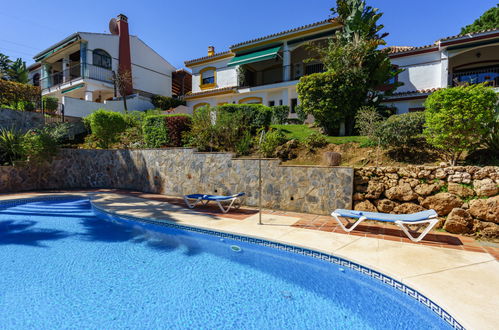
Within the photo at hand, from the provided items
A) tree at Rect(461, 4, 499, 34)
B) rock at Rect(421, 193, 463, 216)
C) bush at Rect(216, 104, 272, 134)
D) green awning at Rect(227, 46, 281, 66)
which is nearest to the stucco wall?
bush at Rect(216, 104, 272, 134)

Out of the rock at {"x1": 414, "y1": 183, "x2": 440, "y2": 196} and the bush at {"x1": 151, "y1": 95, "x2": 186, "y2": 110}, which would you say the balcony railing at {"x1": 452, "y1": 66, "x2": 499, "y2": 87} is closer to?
the rock at {"x1": 414, "y1": 183, "x2": 440, "y2": 196}

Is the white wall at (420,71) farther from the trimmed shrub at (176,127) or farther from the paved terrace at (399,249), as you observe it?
the trimmed shrub at (176,127)

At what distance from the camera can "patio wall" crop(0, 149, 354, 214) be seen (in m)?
8.84

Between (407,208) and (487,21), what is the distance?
1485 inches

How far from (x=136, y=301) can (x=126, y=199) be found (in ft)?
26.5

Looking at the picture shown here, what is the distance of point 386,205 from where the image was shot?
26.0 ft

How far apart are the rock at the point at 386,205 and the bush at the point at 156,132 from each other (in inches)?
411

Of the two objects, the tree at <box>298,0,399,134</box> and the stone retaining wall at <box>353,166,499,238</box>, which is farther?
the tree at <box>298,0,399,134</box>

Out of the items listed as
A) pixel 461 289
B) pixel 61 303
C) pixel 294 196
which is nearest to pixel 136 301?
pixel 61 303

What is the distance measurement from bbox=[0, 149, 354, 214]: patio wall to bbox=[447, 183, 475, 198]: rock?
2606 millimetres

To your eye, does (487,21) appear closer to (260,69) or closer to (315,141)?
(260,69)

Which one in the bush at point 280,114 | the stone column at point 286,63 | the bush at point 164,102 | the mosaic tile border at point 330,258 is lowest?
the mosaic tile border at point 330,258

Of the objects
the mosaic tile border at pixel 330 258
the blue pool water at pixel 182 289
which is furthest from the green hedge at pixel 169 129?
the blue pool water at pixel 182 289

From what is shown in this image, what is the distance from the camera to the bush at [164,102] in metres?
26.8
